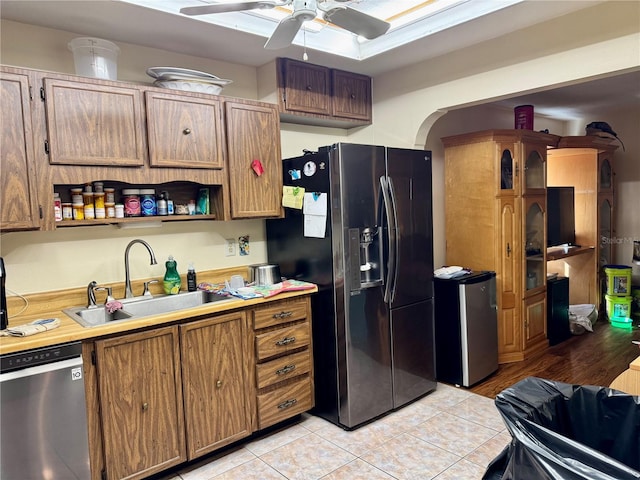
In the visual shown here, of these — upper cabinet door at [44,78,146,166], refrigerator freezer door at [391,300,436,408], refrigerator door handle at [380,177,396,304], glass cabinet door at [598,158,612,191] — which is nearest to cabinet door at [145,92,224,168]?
upper cabinet door at [44,78,146,166]

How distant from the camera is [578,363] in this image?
3746 millimetres

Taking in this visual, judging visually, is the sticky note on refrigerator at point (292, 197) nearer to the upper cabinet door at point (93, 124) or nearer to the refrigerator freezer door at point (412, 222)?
the refrigerator freezer door at point (412, 222)

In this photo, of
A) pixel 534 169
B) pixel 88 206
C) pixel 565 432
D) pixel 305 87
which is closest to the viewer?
pixel 565 432

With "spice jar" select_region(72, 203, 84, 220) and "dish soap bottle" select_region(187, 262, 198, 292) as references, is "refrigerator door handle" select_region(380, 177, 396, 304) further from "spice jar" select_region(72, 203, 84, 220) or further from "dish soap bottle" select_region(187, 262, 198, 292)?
"spice jar" select_region(72, 203, 84, 220)

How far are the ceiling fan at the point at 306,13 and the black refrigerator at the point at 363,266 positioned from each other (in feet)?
2.43

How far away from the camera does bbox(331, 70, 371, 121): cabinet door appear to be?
11.2 feet

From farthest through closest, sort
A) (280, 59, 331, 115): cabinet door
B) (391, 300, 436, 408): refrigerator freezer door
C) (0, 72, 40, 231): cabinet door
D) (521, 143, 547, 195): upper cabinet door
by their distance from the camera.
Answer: (521, 143, 547, 195): upper cabinet door, (280, 59, 331, 115): cabinet door, (391, 300, 436, 408): refrigerator freezer door, (0, 72, 40, 231): cabinet door

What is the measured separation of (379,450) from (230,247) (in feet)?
5.37

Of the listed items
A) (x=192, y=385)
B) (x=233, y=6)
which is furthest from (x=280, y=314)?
(x=233, y=6)

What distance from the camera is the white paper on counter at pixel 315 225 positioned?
107 inches

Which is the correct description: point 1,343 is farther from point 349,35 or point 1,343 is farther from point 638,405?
point 349,35

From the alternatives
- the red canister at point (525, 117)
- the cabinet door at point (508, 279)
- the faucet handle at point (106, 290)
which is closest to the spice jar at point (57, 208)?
the faucet handle at point (106, 290)

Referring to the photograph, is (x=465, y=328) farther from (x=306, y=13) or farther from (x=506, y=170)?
(x=306, y=13)

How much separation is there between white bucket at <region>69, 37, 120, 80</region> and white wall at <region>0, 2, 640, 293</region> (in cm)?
22
